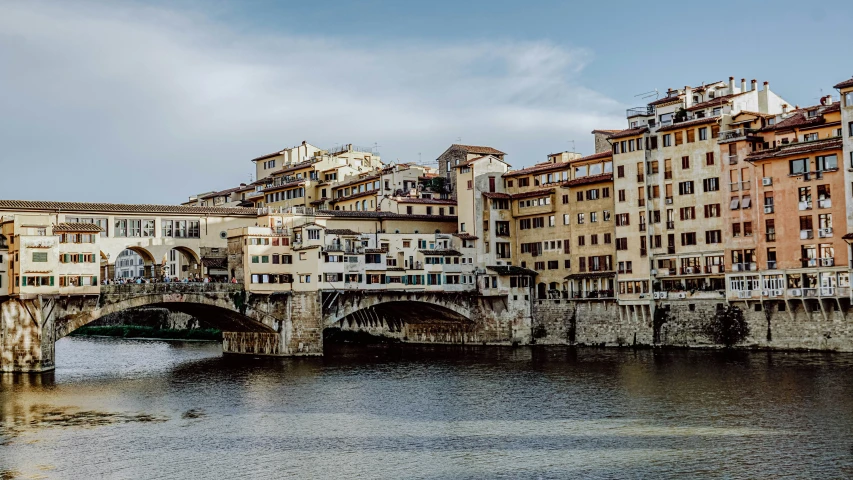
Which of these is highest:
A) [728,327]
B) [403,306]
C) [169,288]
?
[169,288]

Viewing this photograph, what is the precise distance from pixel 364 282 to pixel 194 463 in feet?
162


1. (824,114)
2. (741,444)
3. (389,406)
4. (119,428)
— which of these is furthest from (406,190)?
(741,444)

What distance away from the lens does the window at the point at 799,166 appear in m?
81.8

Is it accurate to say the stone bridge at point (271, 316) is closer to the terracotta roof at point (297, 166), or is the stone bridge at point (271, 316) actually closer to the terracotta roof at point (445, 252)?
the terracotta roof at point (445, 252)

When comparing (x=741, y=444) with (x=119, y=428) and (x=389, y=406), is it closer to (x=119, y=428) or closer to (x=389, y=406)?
(x=389, y=406)

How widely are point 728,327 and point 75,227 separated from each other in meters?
51.2

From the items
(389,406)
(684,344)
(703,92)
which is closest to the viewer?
(389,406)

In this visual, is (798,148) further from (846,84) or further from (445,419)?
(445,419)

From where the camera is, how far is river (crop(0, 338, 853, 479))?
4475 centimetres

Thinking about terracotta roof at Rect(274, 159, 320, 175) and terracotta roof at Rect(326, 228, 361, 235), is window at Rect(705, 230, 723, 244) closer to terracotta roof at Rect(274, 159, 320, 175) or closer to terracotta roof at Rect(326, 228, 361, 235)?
terracotta roof at Rect(326, 228, 361, 235)

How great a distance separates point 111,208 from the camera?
292 ft

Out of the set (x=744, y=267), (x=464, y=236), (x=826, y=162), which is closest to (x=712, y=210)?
(x=744, y=267)

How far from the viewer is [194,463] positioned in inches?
1810

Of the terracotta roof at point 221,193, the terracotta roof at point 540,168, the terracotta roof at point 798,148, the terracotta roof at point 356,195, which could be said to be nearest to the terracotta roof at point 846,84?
the terracotta roof at point 798,148
